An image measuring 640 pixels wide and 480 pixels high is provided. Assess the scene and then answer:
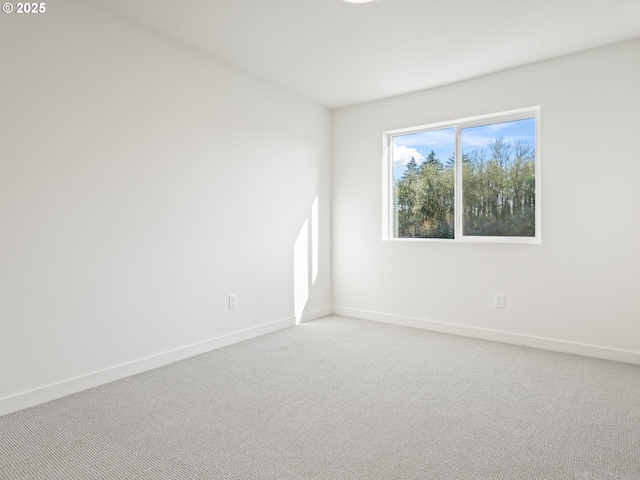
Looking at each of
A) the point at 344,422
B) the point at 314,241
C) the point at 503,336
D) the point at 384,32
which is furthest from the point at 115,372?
the point at 503,336

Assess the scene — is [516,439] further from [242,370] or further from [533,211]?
[533,211]

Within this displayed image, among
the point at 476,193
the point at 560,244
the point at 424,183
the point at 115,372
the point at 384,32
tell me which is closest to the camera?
the point at 115,372

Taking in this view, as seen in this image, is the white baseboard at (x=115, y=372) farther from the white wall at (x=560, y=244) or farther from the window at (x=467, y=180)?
the window at (x=467, y=180)

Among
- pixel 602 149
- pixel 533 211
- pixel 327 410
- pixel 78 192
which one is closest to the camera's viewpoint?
pixel 327 410

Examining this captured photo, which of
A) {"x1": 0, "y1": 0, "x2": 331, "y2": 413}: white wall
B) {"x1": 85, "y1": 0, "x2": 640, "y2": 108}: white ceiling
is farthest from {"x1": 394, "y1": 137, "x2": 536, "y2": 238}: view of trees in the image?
{"x1": 0, "y1": 0, "x2": 331, "y2": 413}: white wall

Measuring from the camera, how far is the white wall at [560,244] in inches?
118

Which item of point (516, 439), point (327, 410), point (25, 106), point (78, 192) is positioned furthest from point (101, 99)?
point (516, 439)

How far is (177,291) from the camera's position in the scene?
10.1 ft

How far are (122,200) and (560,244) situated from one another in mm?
3332

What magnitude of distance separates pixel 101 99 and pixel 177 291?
1.42 metres

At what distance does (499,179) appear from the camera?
12.2ft

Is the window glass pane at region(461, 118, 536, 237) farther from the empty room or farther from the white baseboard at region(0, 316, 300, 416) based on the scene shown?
the white baseboard at region(0, 316, 300, 416)

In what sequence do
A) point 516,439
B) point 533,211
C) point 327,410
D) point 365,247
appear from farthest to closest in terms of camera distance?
point 365,247 < point 533,211 < point 327,410 < point 516,439

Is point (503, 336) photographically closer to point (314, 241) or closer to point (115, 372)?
point (314, 241)
